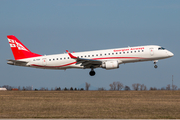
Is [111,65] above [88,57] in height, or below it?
below

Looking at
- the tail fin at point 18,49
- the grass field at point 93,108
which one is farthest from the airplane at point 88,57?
the grass field at point 93,108

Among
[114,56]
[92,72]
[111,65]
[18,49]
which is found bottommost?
[92,72]

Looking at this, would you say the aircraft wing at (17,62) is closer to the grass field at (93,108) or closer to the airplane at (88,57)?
the airplane at (88,57)

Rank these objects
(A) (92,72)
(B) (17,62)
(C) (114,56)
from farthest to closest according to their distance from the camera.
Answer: (B) (17,62) < (A) (92,72) < (C) (114,56)

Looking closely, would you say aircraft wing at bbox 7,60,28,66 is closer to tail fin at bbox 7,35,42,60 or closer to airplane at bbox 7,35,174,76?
airplane at bbox 7,35,174,76

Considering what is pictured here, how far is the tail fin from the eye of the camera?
49.1m

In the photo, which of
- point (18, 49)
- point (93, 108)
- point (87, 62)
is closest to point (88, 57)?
point (87, 62)

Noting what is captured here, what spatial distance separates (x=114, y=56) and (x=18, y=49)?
16430mm

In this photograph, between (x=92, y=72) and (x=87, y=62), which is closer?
(x=87, y=62)

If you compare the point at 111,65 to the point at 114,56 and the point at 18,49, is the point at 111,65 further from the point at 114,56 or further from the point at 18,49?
the point at 18,49

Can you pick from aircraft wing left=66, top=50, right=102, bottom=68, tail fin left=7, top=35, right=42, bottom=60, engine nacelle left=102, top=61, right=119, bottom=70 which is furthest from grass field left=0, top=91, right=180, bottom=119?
tail fin left=7, top=35, right=42, bottom=60

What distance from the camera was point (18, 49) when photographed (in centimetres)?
4938

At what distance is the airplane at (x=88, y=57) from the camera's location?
44.1 metres

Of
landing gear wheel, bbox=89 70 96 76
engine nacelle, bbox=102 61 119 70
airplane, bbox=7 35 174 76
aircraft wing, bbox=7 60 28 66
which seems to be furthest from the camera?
landing gear wheel, bbox=89 70 96 76
